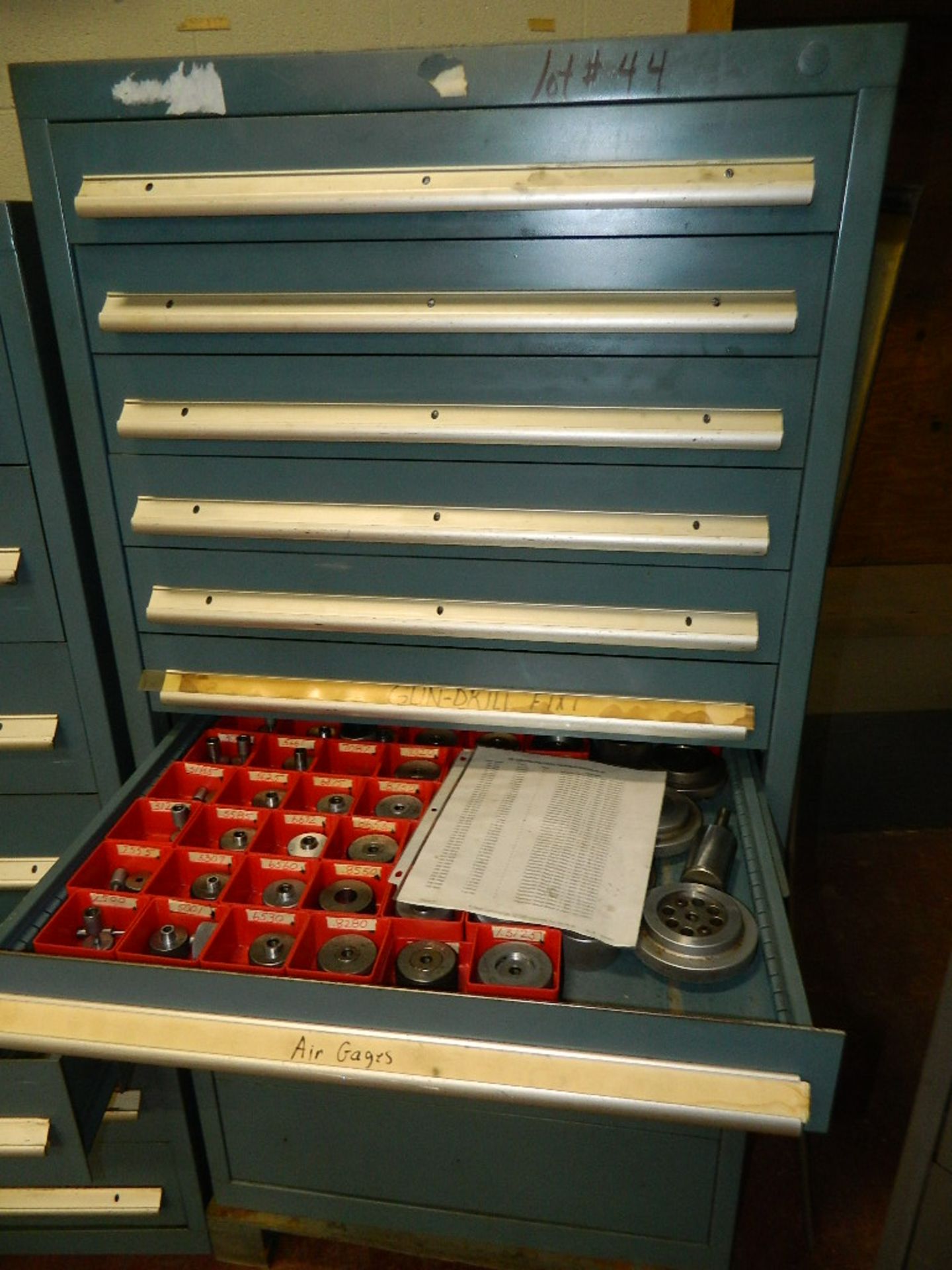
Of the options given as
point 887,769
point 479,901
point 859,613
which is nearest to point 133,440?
point 479,901

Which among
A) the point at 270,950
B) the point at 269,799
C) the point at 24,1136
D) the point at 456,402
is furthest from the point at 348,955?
the point at 456,402

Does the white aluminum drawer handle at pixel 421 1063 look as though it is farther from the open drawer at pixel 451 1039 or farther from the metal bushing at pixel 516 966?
the metal bushing at pixel 516 966

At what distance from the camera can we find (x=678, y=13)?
158 cm

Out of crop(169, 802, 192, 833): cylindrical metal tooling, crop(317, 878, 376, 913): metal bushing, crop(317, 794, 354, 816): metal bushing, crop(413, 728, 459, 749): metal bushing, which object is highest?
crop(169, 802, 192, 833): cylindrical metal tooling

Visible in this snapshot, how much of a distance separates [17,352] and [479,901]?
894 millimetres

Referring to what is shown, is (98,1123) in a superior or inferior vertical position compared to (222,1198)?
superior

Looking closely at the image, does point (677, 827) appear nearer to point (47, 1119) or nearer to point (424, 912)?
point (424, 912)

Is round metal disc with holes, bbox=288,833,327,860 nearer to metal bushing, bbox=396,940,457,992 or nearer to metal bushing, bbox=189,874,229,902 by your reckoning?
metal bushing, bbox=189,874,229,902

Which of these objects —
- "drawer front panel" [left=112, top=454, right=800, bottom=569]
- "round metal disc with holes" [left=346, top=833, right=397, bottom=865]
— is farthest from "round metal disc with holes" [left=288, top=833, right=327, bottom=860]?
"drawer front panel" [left=112, top=454, right=800, bottom=569]

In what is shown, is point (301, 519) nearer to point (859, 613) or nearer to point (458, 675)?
point (458, 675)

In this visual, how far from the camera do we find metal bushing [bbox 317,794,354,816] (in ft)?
3.88

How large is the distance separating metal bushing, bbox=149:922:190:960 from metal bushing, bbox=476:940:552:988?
12.8 inches

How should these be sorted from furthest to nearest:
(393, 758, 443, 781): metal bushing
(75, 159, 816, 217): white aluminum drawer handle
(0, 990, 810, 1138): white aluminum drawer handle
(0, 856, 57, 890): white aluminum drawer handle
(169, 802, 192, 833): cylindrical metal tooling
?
(0, 856, 57, 890): white aluminum drawer handle → (393, 758, 443, 781): metal bushing → (169, 802, 192, 833): cylindrical metal tooling → (75, 159, 816, 217): white aluminum drawer handle → (0, 990, 810, 1138): white aluminum drawer handle

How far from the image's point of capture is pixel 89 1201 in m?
1.38
